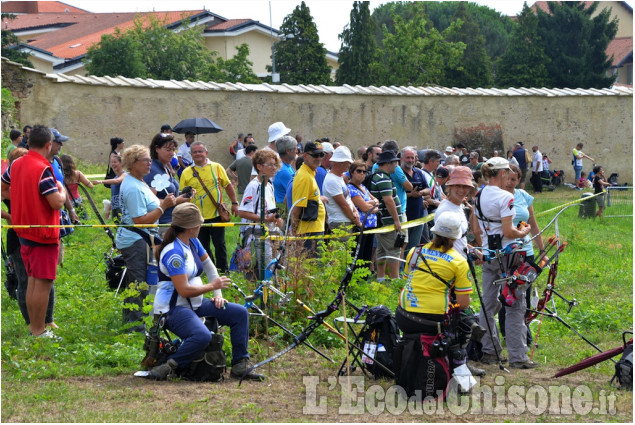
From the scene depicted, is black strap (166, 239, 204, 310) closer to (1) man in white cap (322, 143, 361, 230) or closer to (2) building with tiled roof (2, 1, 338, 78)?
(1) man in white cap (322, 143, 361, 230)

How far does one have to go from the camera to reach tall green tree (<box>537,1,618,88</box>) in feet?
186

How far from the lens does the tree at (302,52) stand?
5012 centimetres

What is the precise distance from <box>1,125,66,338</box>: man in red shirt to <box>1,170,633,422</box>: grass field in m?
0.49

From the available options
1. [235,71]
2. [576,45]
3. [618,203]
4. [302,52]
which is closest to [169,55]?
[235,71]

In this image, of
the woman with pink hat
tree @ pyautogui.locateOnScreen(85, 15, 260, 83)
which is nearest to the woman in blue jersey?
the woman with pink hat

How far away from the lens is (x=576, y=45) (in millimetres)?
57531

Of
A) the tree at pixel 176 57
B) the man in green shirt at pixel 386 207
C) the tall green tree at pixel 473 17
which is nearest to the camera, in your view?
the man in green shirt at pixel 386 207

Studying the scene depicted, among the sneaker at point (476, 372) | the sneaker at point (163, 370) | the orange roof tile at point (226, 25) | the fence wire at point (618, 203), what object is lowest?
the fence wire at point (618, 203)

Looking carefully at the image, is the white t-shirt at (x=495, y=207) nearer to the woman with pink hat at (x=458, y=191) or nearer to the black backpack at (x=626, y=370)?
the woman with pink hat at (x=458, y=191)

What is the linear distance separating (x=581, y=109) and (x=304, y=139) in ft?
32.3

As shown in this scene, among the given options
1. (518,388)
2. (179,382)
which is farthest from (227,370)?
(518,388)

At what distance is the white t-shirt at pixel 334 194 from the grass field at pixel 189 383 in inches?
42.4

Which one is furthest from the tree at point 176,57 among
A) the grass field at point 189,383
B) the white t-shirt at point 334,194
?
the grass field at point 189,383

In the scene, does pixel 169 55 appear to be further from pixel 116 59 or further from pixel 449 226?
pixel 449 226
